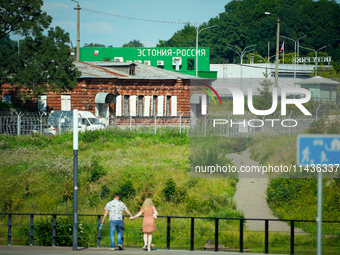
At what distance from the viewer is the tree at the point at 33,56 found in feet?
121

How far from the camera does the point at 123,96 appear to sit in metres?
43.8

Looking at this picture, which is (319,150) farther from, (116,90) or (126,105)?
(126,105)


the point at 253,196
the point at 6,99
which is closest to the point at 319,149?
the point at 253,196

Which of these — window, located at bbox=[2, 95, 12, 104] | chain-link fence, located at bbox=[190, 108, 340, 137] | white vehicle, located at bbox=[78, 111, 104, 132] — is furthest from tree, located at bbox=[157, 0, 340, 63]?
chain-link fence, located at bbox=[190, 108, 340, 137]

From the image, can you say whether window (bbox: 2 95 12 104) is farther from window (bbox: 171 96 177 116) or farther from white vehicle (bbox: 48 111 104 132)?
window (bbox: 171 96 177 116)

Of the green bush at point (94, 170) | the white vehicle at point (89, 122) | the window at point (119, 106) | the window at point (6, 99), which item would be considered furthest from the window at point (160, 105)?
the green bush at point (94, 170)

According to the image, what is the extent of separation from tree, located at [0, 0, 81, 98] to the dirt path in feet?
54.9

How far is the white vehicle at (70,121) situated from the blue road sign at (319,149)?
27.1m

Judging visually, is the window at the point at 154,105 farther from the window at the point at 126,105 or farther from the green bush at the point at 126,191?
the green bush at the point at 126,191

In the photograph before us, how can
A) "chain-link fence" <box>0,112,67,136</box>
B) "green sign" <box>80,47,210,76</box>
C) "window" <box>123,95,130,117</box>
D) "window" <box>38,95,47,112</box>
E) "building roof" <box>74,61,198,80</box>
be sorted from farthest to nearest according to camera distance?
"green sign" <box>80,47,210,76</box>
"window" <box>123,95,130,117</box>
"building roof" <box>74,61,198,80</box>
"window" <box>38,95,47,112</box>
"chain-link fence" <box>0,112,67,136</box>

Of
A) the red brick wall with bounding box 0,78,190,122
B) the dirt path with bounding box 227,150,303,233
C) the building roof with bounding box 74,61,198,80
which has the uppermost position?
the building roof with bounding box 74,61,198,80

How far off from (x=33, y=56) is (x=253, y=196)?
22253mm

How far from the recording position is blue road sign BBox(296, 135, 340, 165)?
8797mm

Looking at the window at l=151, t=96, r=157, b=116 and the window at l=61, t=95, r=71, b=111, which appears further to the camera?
the window at l=151, t=96, r=157, b=116
